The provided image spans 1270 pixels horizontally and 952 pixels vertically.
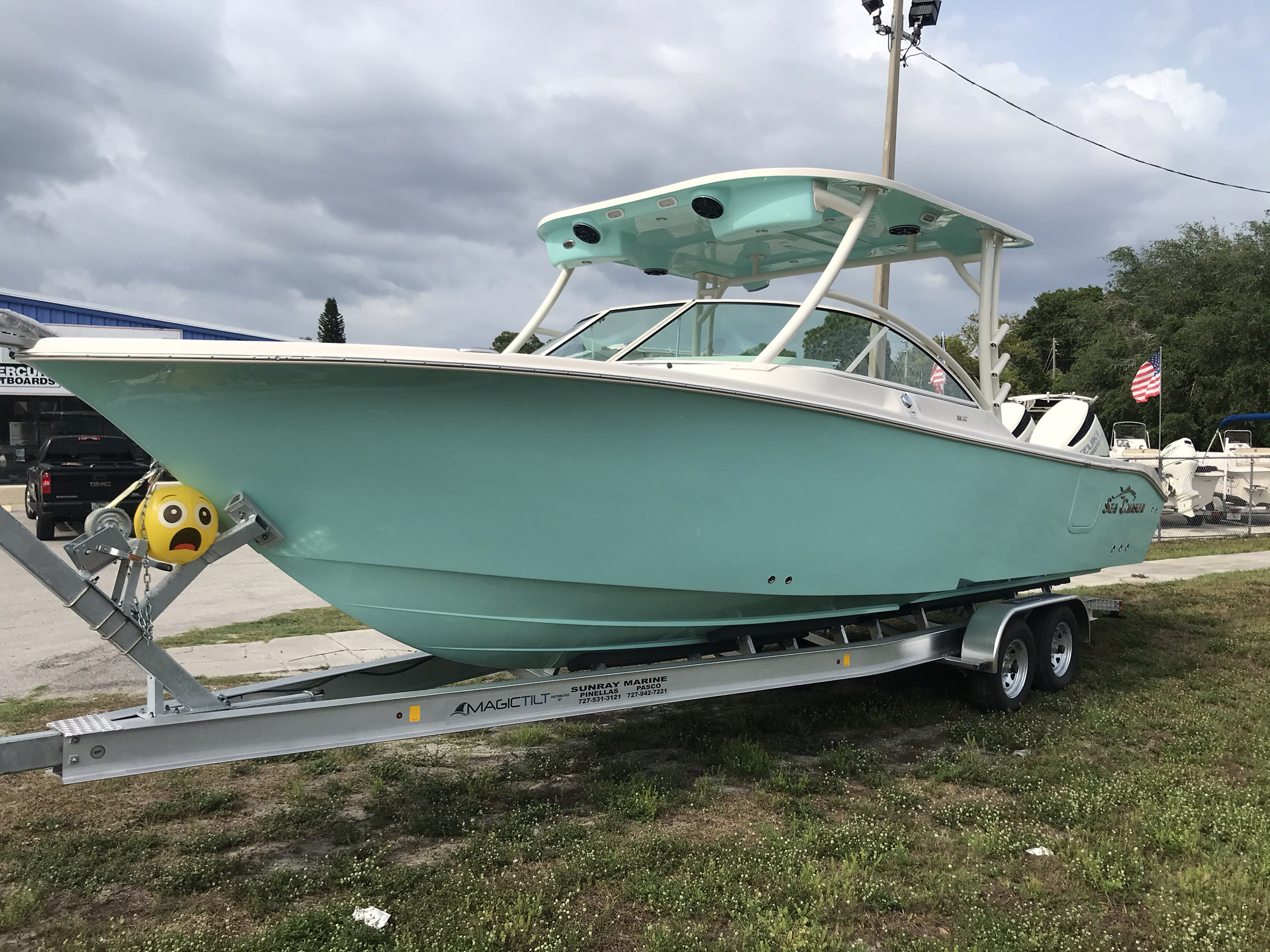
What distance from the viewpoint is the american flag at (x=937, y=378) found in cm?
486

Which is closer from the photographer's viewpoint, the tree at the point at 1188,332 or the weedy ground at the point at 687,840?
the weedy ground at the point at 687,840

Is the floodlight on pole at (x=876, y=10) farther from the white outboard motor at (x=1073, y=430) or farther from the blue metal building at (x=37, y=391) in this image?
the blue metal building at (x=37, y=391)

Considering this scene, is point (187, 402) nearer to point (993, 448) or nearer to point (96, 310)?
point (993, 448)

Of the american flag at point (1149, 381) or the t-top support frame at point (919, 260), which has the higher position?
the american flag at point (1149, 381)

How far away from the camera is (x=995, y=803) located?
377cm

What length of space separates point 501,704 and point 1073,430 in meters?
4.54

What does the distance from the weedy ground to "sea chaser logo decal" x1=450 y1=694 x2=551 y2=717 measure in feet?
1.58

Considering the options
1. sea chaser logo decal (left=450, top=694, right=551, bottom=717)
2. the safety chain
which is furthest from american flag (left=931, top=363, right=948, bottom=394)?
the safety chain

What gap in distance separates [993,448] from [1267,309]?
1325 inches

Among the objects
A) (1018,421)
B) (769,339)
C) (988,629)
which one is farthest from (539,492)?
(1018,421)

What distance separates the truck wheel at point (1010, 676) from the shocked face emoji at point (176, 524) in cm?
413

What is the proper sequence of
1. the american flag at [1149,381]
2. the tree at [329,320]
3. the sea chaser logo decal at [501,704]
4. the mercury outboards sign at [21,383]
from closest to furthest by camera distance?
1. the sea chaser logo decal at [501,704]
2. the mercury outboards sign at [21,383]
3. the american flag at [1149,381]
4. the tree at [329,320]

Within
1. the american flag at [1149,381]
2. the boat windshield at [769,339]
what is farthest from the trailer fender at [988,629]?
the american flag at [1149,381]

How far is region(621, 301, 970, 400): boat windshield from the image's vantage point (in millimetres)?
4219
